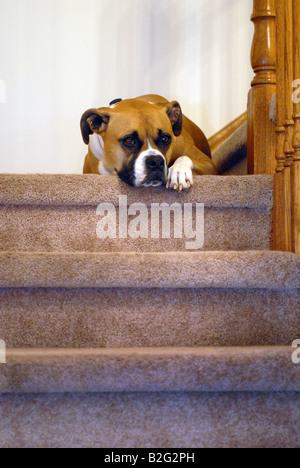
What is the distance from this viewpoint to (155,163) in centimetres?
174

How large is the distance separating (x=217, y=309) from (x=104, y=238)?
40cm

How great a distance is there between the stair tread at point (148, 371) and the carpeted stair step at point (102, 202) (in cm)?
43

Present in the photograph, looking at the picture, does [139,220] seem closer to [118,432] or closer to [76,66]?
[118,432]

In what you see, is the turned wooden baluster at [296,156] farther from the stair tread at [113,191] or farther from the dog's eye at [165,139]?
the dog's eye at [165,139]

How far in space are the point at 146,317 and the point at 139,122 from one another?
787 millimetres

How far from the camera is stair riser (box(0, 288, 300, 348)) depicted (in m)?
1.36

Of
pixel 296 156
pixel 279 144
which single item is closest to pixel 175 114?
pixel 279 144

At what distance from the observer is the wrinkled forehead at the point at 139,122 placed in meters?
1.88

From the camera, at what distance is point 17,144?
8.73ft

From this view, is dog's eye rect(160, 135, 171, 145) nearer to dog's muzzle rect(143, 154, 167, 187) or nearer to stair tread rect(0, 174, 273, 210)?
dog's muzzle rect(143, 154, 167, 187)

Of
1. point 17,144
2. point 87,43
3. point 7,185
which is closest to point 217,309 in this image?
point 7,185

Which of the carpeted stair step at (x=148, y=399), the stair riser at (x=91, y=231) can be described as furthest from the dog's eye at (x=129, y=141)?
the carpeted stair step at (x=148, y=399)

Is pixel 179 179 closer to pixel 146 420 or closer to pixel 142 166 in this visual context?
pixel 142 166

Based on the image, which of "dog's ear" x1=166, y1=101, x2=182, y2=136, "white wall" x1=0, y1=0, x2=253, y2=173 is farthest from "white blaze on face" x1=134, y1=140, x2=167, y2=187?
"white wall" x1=0, y1=0, x2=253, y2=173
